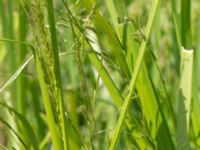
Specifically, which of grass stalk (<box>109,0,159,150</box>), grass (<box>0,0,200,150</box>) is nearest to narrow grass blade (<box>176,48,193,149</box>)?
grass (<box>0,0,200,150</box>)

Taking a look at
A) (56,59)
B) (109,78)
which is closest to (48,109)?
(56,59)

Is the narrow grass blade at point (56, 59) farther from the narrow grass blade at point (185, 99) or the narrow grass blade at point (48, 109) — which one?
A: the narrow grass blade at point (185, 99)

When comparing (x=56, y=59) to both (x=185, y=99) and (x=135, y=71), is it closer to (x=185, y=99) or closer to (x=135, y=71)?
(x=135, y=71)

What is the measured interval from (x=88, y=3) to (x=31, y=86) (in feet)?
2.39

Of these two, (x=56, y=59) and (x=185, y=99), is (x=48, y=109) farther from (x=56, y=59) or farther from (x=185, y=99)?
(x=185, y=99)

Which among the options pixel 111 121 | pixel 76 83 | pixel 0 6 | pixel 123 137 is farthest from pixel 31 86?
pixel 123 137

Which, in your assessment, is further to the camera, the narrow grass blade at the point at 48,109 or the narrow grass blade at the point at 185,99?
the narrow grass blade at the point at 185,99

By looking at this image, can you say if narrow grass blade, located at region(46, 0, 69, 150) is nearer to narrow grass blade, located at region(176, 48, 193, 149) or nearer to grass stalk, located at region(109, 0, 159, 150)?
grass stalk, located at region(109, 0, 159, 150)

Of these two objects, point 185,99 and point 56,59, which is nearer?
point 56,59

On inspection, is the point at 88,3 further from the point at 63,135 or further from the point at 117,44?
the point at 63,135

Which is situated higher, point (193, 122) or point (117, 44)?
point (117, 44)

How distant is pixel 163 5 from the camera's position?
6.10 feet

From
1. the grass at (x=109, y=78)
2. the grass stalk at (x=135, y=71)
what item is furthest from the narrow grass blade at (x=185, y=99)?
the grass stalk at (x=135, y=71)

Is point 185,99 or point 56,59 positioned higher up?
point 56,59
